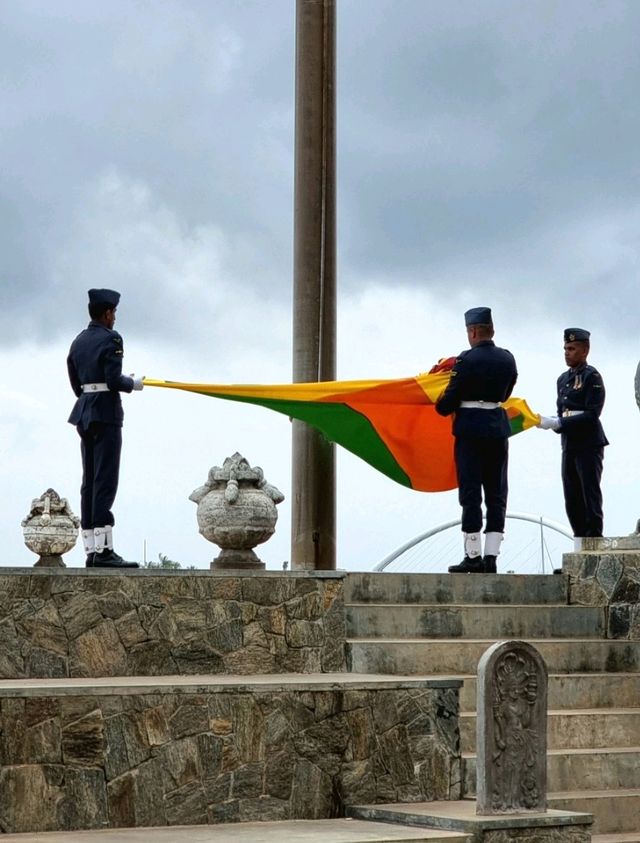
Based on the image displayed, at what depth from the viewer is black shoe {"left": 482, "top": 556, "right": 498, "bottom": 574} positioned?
13664 mm

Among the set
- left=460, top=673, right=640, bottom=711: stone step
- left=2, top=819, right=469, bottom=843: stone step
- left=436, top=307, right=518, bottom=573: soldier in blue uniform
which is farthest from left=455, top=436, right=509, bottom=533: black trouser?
left=2, top=819, right=469, bottom=843: stone step

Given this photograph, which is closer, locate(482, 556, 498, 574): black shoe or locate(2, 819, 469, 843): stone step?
locate(2, 819, 469, 843): stone step

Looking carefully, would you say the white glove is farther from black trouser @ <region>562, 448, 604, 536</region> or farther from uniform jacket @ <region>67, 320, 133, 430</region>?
uniform jacket @ <region>67, 320, 133, 430</region>

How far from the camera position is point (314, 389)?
14383mm

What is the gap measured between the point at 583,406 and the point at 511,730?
5.17 meters

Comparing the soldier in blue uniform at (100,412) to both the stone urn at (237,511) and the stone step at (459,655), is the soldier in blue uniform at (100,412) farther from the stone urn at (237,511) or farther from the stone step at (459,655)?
the stone step at (459,655)

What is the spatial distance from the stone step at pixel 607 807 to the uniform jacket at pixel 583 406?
3.98m

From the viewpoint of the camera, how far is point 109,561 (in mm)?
12281

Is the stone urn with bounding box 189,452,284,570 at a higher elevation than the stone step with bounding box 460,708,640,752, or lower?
higher

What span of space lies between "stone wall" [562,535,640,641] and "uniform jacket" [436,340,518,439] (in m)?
1.19

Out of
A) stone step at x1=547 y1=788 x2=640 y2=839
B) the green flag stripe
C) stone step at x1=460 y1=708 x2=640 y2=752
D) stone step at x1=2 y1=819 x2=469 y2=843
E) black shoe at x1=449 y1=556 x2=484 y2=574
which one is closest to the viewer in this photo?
stone step at x1=2 y1=819 x2=469 y2=843

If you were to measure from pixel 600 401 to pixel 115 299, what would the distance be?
13.8 ft

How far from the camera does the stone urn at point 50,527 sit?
57.2 ft

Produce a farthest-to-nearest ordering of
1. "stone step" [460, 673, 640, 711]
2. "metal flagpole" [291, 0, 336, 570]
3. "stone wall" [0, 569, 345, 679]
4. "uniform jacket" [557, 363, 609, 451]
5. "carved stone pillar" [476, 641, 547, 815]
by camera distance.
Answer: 1. "metal flagpole" [291, 0, 336, 570]
2. "uniform jacket" [557, 363, 609, 451]
3. "stone step" [460, 673, 640, 711]
4. "stone wall" [0, 569, 345, 679]
5. "carved stone pillar" [476, 641, 547, 815]
